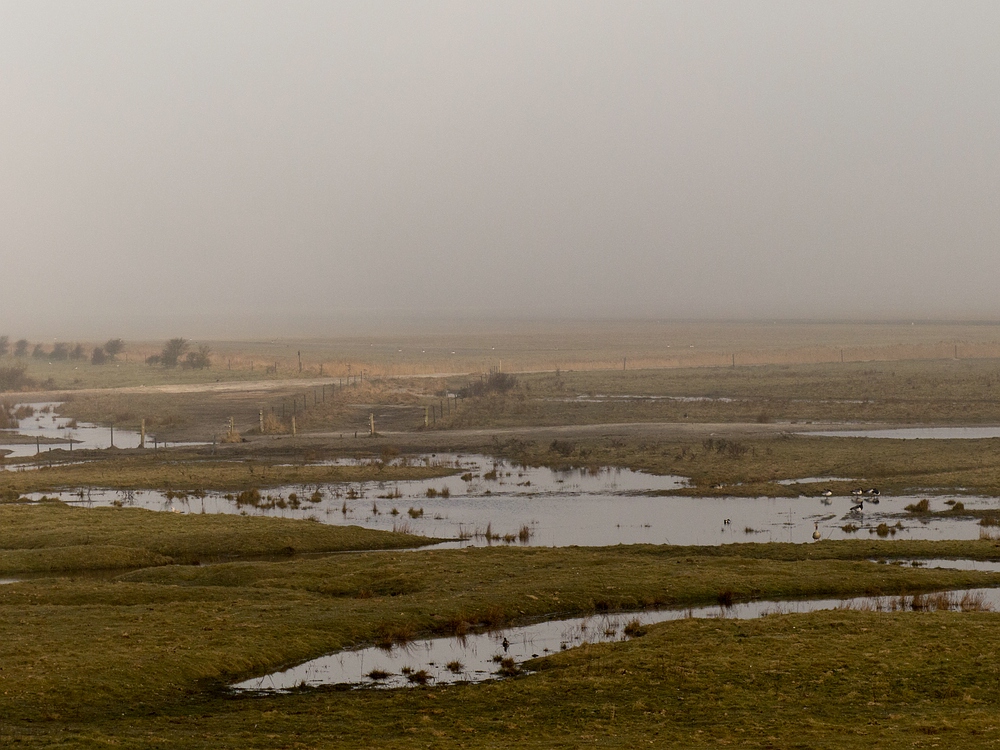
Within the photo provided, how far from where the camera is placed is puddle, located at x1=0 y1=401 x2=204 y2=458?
73688 millimetres

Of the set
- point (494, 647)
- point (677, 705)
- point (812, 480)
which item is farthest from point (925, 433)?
point (677, 705)

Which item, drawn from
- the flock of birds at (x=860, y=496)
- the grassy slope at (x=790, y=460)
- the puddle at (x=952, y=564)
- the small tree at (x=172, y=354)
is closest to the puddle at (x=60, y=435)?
the grassy slope at (x=790, y=460)

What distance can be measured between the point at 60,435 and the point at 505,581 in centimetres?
5983

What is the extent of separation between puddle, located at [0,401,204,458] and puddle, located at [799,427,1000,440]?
44598 millimetres

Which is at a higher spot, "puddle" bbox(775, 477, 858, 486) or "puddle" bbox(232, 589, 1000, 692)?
"puddle" bbox(232, 589, 1000, 692)

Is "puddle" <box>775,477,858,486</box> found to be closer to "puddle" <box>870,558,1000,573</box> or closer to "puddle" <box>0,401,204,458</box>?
"puddle" <box>870,558,1000,573</box>

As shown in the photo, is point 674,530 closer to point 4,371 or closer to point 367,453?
point 367,453

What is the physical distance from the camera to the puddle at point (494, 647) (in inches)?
925

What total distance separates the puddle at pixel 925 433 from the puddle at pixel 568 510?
668 inches

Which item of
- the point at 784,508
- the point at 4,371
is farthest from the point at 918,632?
the point at 4,371

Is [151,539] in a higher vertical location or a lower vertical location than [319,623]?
lower

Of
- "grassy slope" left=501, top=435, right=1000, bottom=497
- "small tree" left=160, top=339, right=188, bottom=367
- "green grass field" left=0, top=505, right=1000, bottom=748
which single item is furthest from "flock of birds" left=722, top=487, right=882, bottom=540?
"small tree" left=160, top=339, right=188, bottom=367

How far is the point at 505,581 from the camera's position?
105 ft

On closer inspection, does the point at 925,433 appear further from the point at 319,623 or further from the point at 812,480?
the point at 319,623
